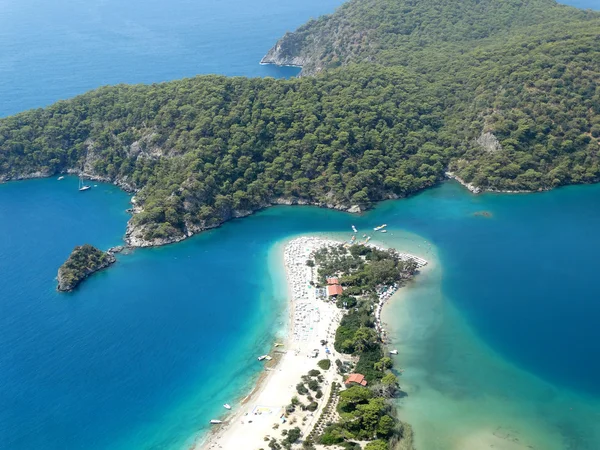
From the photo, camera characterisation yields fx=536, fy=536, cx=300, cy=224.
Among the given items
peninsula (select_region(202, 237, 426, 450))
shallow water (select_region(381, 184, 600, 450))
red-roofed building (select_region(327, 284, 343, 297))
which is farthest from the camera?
red-roofed building (select_region(327, 284, 343, 297))

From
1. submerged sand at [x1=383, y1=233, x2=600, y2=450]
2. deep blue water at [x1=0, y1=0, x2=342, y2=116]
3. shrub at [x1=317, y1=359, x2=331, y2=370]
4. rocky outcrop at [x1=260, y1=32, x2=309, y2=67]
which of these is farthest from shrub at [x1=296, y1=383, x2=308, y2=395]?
rocky outcrop at [x1=260, y1=32, x2=309, y2=67]

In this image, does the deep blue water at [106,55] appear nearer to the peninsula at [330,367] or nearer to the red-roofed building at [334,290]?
the peninsula at [330,367]

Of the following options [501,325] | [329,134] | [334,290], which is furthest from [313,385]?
[329,134]

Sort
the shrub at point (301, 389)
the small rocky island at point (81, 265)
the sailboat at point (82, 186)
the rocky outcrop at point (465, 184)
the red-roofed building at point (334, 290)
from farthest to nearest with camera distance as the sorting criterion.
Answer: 1. the sailboat at point (82, 186)
2. the rocky outcrop at point (465, 184)
3. the small rocky island at point (81, 265)
4. the red-roofed building at point (334, 290)
5. the shrub at point (301, 389)

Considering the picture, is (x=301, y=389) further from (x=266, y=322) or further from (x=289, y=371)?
(x=266, y=322)

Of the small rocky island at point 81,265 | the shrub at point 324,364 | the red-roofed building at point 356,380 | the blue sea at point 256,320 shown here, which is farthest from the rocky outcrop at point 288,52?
the red-roofed building at point 356,380

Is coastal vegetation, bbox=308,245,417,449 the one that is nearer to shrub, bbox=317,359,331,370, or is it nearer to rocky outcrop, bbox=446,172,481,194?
shrub, bbox=317,359,331,370
